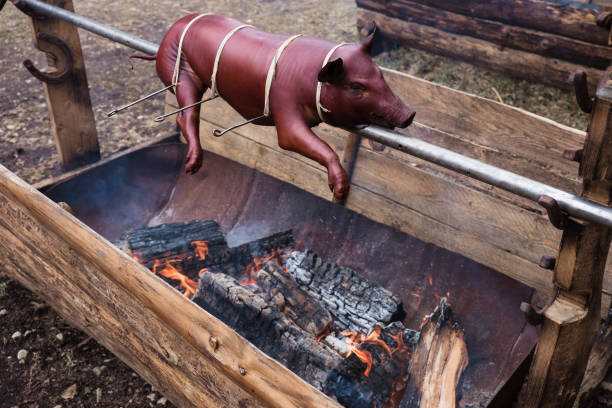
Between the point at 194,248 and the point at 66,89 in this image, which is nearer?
the point at 194,248

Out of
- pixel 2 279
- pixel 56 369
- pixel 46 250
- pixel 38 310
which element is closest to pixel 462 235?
pixel 46 250

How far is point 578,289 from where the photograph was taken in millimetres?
1743

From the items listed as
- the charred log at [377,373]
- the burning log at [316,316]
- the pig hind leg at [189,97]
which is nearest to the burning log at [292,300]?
the burning log at [316,316]

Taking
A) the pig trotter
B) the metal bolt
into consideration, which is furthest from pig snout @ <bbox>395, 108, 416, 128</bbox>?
the metal bolt

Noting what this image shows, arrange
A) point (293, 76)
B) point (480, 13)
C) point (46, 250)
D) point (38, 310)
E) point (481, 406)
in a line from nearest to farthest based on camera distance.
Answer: point (293, 76), point (481, 406), point (46, 250), point (38, 310), point (480, 13)

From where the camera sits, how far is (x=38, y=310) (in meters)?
3.30

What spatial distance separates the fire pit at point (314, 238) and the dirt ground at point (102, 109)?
47cm

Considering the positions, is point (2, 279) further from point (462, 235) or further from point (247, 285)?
point (462, 235)

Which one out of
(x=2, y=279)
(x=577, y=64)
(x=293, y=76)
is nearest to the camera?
(x=293, y=76)

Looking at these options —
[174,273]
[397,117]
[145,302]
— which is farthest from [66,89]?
[397,117]

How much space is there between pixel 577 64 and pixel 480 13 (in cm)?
108

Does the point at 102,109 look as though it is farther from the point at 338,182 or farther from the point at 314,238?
the point at 338,182

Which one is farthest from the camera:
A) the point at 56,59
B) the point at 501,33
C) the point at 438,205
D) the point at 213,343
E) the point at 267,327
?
the point at 501,33

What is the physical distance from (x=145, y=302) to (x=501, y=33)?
4762mm
